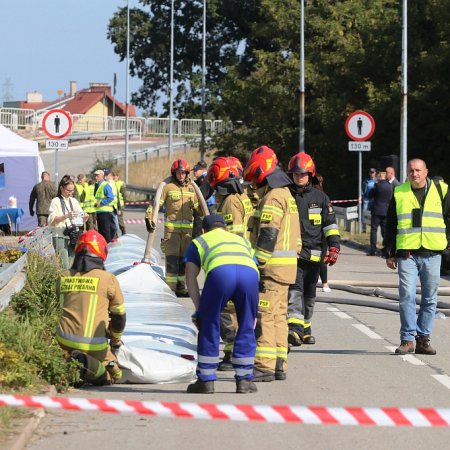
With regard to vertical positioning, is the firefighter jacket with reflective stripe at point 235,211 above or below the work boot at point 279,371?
above

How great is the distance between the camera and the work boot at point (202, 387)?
10.0 m

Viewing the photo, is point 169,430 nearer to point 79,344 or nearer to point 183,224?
point 79,344

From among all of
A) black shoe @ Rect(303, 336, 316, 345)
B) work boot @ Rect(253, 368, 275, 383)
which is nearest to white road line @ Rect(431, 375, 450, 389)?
work boot @ Rect(253, 368, 275, 383)

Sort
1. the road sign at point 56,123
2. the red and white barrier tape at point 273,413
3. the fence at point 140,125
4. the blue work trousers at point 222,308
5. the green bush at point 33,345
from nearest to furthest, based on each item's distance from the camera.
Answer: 1. the red and white barrier tape at point 273,413
2. the green bush at point 33,345
3. the blue work trousers at point 222,308
4. the road sign at point 56,123
5. the fence at point 140,125

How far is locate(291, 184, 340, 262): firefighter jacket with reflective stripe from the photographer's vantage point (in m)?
12.6

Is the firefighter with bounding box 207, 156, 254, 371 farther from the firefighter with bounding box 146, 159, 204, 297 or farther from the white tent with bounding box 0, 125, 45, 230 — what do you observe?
the white tent with bounding box 0, 125, 45, 230

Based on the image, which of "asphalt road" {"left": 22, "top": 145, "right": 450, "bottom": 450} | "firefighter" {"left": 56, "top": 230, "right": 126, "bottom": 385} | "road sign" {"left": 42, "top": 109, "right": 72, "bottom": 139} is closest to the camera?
"asphalt road" {"left": 22, "top": 145, "right": 450, "bottom": 450}

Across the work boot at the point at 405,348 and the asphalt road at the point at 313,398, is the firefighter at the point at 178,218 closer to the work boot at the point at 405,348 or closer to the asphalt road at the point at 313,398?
the asphalt road at the point at 313,398

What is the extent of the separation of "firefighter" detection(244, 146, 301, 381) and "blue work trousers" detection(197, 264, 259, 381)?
73 cm

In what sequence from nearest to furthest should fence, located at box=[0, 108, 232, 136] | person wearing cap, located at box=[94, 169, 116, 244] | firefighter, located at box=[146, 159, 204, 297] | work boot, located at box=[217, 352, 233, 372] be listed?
work boot, located at box=[217, 352, 233, 372] < firefighter, located at box=[146, 159, 204, 297] < person wearing cap, located at box=[94, 169, 116, 244] < fence, located at box=[0, 108, 232, 136]

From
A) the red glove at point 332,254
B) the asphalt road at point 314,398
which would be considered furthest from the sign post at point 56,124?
the red glove at point 332,254

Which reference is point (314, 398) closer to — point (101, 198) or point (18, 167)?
point (101, 198)

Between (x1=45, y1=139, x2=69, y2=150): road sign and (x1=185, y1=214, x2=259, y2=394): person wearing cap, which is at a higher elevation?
(x1=45, y1=139, x2=69, y2=150): road sign

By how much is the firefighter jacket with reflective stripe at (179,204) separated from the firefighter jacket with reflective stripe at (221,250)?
7.41 m
